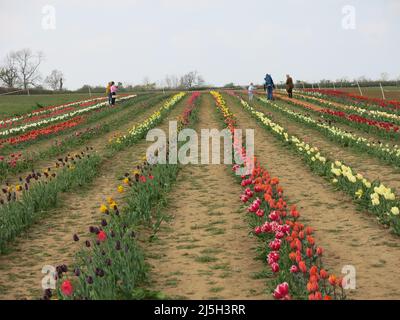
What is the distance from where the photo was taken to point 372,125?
20.1 m

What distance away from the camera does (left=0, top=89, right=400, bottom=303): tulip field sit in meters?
5.86

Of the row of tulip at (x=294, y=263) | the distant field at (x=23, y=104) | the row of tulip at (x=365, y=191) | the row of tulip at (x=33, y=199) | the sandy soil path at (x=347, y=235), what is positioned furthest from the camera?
the distant field at (x=23, y=104)

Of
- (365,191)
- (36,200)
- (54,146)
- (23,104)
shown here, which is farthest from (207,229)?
(23,104)

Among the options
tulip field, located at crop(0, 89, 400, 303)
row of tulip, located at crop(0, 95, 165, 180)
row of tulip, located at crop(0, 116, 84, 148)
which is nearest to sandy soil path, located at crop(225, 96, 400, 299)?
tulip field, located at crop(0, 89, 400, 303)

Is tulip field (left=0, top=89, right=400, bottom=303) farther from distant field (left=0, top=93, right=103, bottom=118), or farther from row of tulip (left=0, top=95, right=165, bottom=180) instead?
distant field (left=0, top=93, right=103, bottom=118)

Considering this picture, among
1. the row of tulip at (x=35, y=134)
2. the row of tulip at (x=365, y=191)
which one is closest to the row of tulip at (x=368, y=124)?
the row of tulip at (x=365, y=191)

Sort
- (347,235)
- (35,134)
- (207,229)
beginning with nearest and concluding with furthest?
1. (347,235)
2. (207,229)
3. (35,134)

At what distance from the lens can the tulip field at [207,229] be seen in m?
5.86

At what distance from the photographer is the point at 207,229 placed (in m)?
8.45

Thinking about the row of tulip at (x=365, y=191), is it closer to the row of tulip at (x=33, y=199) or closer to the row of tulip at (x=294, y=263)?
the row of tulip at (x=294, y=263)

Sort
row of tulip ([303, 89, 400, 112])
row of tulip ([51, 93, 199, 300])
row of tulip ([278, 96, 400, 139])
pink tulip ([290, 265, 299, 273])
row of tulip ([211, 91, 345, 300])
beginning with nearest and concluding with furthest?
row of tulip ([211, 91, 345, 300]) < row of tulip ([51, 93, 199, 300]) < pink tulip ([290, 265, 299, 273]) < row of tulip ([278, 96, 400, 139]) < row of tulip ([303, 89, 400, 112])

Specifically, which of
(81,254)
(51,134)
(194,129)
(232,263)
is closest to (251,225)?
(232,263)
